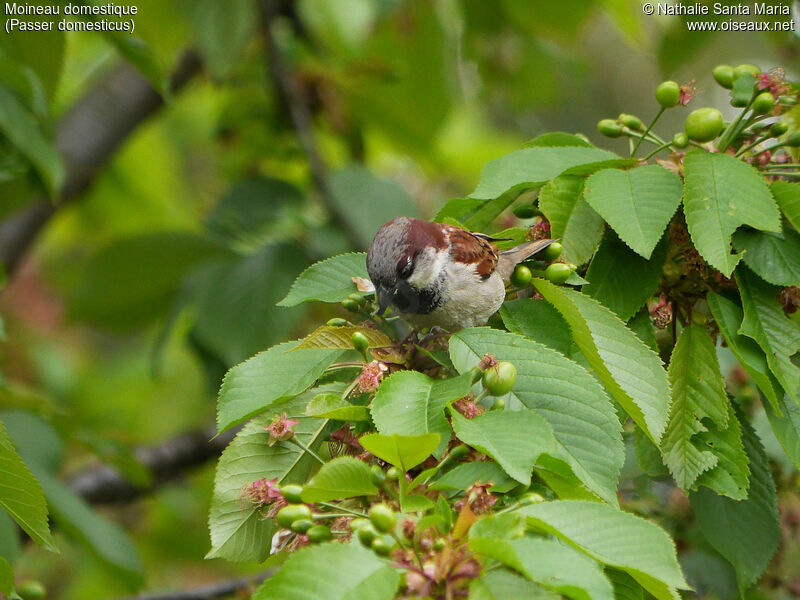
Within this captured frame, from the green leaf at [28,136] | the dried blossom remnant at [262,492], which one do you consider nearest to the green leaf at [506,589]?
the dried blossom remnant at [262,492]

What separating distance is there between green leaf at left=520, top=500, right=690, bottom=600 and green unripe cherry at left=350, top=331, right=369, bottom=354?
0.53 metres

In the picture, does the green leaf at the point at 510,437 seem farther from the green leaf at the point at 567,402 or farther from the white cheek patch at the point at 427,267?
the white cheek patch at the point at 427,267

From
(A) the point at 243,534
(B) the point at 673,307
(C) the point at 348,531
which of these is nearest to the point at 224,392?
(A) the point at 243,534

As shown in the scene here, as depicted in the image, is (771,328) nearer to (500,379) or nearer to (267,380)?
(500,379)

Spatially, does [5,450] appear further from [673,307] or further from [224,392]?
[673,307]

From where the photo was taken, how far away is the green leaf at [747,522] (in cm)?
189

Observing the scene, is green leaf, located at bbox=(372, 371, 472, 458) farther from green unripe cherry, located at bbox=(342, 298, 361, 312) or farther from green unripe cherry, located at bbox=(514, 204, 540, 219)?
green unripe cherry, located at bbox=(514, 204, 540, 219)

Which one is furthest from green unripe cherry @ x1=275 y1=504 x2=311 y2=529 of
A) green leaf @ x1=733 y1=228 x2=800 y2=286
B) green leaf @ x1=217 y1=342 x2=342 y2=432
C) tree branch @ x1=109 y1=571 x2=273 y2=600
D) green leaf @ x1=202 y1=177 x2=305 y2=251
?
green leaf @ x1=202 y1=177 x2=305 y2=251

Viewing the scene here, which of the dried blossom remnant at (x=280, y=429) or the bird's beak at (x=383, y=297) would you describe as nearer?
the dried blossom remnant at (x=280, y=429)

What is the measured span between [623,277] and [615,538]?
847mm

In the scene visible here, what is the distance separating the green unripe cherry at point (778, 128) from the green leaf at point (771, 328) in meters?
0.39

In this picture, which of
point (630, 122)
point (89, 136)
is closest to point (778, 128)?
point (630, 122)

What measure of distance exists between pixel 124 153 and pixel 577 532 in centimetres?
494

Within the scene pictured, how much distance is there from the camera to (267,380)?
159cm
